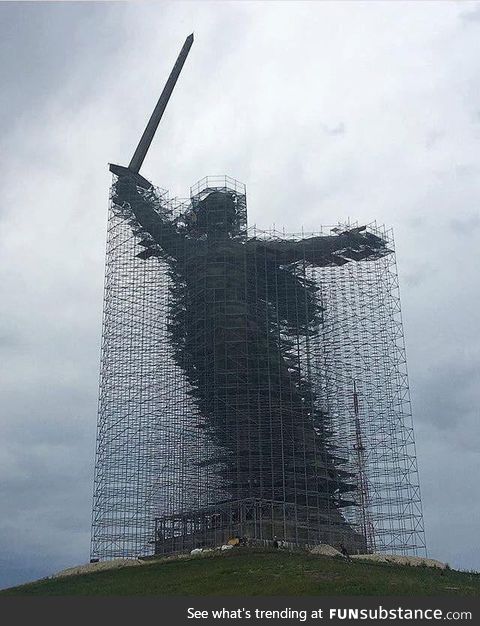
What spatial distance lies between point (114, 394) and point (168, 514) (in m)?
11.3

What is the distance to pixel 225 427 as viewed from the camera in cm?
7475

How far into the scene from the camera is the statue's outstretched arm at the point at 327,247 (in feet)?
265

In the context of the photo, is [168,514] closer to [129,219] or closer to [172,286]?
[172,286]

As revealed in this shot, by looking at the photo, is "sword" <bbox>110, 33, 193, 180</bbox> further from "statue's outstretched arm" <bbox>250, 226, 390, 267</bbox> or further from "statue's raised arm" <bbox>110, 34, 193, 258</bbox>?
"statue's outstretched arm" <bbox>250, 226, 390, 267</bbox>

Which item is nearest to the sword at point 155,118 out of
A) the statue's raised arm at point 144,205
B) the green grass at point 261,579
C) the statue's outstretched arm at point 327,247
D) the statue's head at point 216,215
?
the statue's raised arm at point 144,205

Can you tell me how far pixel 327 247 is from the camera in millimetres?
81000

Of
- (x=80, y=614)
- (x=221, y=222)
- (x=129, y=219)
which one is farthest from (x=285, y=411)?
(x=80, y=614)

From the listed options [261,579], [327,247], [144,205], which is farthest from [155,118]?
[261,579]

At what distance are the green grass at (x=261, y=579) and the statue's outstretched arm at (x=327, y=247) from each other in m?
31.2

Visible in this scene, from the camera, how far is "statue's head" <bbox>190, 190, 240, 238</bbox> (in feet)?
263

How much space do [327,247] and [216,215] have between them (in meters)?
10.5

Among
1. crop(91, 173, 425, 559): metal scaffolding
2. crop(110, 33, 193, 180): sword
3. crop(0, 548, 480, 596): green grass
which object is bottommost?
crop(0, 548, 480, 596): green grass

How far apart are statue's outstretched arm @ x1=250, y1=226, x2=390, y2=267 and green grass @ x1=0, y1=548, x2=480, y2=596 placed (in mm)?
31207

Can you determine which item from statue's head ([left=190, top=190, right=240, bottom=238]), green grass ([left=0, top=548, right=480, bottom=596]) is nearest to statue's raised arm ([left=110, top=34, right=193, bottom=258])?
statue's head ([left=190, top=190, right=240, bottom=238])
